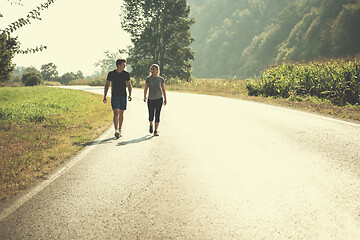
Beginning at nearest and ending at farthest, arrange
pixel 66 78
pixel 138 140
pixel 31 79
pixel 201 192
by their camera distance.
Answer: pixel 201 192, pixel 138 140, pixel 31 79, pixel 66 78

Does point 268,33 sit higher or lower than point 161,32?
higher

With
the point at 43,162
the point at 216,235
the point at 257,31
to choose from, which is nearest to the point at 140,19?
the point at 43,162

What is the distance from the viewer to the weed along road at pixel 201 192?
292cm

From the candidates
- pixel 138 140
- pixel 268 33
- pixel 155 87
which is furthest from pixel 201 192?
pixel 268 33

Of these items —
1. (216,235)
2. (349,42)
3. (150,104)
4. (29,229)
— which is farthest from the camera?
(349,42)

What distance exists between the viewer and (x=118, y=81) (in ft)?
26.0

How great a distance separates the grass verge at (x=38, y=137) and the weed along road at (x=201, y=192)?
41 cm

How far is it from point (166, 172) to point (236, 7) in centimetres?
14357

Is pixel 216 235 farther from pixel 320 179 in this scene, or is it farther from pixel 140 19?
pixel 140 19

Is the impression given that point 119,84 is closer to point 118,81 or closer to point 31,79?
point 118,81

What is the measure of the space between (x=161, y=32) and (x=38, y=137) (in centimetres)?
4081

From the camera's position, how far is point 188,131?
8.38m

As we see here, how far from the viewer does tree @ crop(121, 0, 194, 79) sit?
44.4 m

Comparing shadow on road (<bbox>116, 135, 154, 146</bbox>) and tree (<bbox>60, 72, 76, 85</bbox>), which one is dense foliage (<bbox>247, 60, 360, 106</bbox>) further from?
tree (<bbox>60, 72, 76, 85</bbox>)
